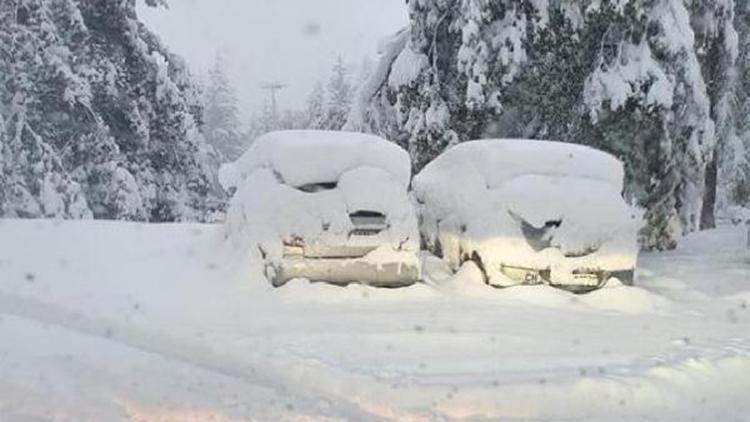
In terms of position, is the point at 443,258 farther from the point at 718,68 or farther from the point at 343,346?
the point at 718,68

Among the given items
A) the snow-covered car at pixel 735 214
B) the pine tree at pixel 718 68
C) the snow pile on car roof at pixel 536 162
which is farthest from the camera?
the snow-covered car at pixel 735 214

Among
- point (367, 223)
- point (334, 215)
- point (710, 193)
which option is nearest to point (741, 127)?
point (710, 193)

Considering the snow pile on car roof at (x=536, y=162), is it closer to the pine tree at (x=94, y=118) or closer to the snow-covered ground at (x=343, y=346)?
the snow-covered ground at (x=343, y=346)

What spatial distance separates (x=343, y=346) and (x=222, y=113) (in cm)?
6367

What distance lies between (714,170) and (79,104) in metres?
16.0

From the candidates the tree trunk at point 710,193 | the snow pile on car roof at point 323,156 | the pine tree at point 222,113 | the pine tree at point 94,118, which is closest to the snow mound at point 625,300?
the snow pile on car roof at point 323,156

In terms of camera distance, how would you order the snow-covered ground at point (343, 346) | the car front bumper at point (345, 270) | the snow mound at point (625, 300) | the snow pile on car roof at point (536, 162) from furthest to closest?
the snow pile on car roof at point (536, 162) → the snow mound at point (625, 300) → the car front bumper at point (345, 270) → the snow-covered ground at point (343, 346)

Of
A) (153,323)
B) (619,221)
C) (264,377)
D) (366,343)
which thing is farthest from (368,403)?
(619,221)

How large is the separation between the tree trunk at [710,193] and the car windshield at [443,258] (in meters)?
1.10

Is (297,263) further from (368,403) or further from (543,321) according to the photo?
(368,403)

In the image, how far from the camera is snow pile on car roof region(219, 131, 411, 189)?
10.0 m

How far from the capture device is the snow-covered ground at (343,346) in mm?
5836

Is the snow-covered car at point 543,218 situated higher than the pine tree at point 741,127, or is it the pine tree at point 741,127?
the pine tree at point 741,127

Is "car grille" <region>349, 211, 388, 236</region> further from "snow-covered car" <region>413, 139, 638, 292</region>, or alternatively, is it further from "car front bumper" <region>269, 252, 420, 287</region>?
"snow-covered car" <region>413, 139, 638, 292</region>
